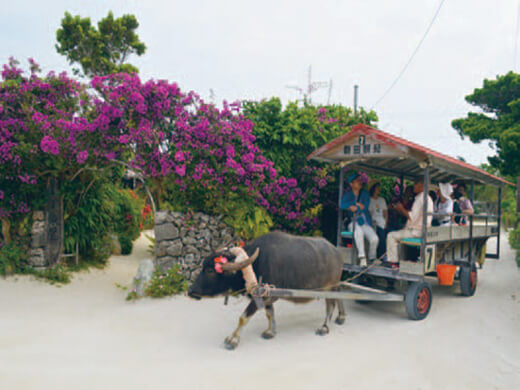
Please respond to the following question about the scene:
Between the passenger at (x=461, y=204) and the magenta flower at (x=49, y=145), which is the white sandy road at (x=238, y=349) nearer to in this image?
the passenger at (x=461, y=204)

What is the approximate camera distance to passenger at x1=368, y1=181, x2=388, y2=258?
22.9ft

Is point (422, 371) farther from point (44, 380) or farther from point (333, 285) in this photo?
point (44, 380)

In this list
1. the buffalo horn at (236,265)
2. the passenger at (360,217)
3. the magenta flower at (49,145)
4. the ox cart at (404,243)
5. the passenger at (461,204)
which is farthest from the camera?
the passenger at (461,204)

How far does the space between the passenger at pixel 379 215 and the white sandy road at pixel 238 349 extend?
1.09m

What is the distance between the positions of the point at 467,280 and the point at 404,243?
1971 millimetres

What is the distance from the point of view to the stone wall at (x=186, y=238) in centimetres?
695

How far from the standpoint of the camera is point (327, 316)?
17.5 feet

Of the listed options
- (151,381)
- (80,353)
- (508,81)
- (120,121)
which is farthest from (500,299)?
(508,81)

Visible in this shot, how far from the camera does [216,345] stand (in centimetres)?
468

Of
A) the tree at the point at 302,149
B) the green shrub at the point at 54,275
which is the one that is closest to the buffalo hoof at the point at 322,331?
the tree at the point at 302,149

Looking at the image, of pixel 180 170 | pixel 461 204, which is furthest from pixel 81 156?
pixel 461 204

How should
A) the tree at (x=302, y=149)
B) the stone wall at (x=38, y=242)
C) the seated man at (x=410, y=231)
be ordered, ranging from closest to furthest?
the seated man at (x=410, y=231) < the stone wall at (x=38, y=242) < the tree at (x=302, y=149)

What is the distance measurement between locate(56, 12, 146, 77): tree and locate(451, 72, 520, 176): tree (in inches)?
614

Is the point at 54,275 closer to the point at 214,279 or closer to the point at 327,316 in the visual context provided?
the point at 214,279
